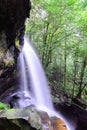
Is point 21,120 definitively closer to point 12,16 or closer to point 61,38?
point 12,16

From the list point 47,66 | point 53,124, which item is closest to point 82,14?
point 47,66

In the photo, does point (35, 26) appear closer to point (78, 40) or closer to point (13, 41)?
point (78, 40)

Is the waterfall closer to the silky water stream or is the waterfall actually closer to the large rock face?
the silky water stream

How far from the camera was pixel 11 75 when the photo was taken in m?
10.5

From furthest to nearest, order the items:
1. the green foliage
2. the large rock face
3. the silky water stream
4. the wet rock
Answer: the green foliage < the silky water stream < the large rock face < the wet rock

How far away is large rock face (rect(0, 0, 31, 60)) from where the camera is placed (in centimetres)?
752

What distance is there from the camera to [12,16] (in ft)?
26.8

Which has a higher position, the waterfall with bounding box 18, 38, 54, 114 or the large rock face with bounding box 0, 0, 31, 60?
the large rock face with bounding box 0, 0, 31, 60

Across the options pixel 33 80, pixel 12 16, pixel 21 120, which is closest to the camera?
pixel 21 120

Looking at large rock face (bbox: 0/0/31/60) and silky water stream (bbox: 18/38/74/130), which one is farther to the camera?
silky water stream (bbox: 18/38/74/130)

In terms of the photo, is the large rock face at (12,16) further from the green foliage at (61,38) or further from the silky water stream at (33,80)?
the green foliage at (61,38)

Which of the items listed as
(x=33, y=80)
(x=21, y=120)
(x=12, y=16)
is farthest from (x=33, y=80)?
(x=21, y=120)

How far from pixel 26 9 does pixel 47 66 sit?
7.07 meters

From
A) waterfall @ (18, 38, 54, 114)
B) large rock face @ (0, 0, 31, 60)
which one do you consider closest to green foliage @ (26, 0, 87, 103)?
waterfall @ (18, 38, 54, 114)
